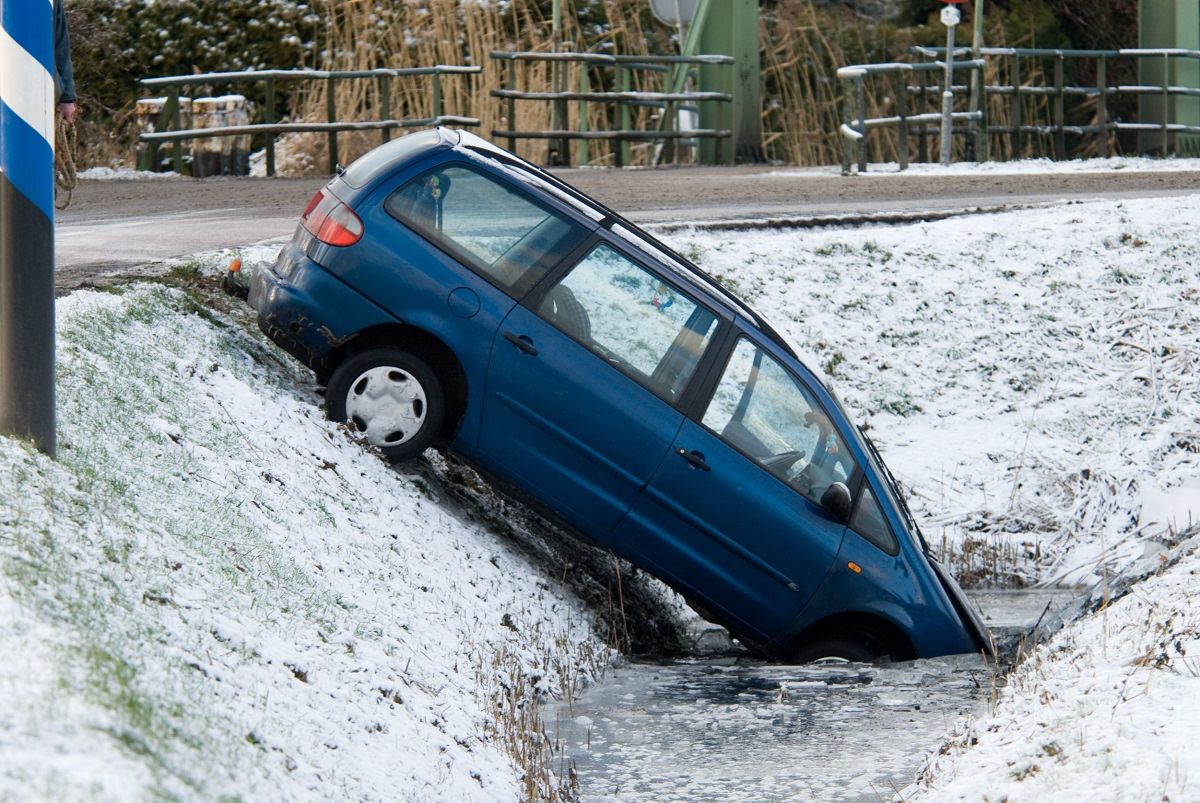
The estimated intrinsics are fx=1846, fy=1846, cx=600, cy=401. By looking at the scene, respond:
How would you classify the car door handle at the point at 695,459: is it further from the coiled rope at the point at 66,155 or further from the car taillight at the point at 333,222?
the coiled rope at the point at 66,155

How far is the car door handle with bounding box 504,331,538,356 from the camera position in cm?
818

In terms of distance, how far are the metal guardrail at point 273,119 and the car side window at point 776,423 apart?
43.8 feet

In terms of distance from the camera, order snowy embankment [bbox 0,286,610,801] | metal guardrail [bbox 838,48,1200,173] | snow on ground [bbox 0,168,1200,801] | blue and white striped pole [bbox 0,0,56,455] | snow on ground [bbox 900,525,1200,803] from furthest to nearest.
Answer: metal guardrail [bbox 838,48,1200,173] < blue and white striped pole [bbox 0,0,56,455] < snow on ground [bbox 900,525,1200,803] < snow on ground [bbox 0,168,1200,801] < snowy embankment [bbox 0,286,610,801]

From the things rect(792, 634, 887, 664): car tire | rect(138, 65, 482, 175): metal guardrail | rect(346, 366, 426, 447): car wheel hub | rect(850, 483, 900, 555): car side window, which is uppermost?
rect(138, 65, 482, 175): metal guardrail

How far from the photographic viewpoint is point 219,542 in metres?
5.84

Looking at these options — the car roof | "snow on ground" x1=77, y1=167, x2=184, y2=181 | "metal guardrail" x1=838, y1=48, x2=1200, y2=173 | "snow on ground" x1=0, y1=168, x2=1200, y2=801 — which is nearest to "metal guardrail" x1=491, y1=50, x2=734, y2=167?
"metal guardrail" x1=838, y1=48, x2=1200, y2=173

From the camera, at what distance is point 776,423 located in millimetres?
8359

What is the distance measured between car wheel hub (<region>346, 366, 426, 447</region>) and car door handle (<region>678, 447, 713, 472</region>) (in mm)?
1194

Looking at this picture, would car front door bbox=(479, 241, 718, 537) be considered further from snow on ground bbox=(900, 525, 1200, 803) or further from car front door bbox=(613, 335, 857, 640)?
snow on ground bbox=(900, 525, 1200, 803)

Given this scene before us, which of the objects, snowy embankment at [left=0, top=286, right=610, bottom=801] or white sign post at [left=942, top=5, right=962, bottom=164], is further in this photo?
white sign post at [left=942, top=5, right=962, bottom=164]

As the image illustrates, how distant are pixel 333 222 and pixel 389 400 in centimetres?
85

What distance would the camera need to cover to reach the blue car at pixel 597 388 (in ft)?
27.0

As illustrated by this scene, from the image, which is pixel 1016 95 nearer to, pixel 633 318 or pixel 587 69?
pixel 587 69

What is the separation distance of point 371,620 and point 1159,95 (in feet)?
70.1
